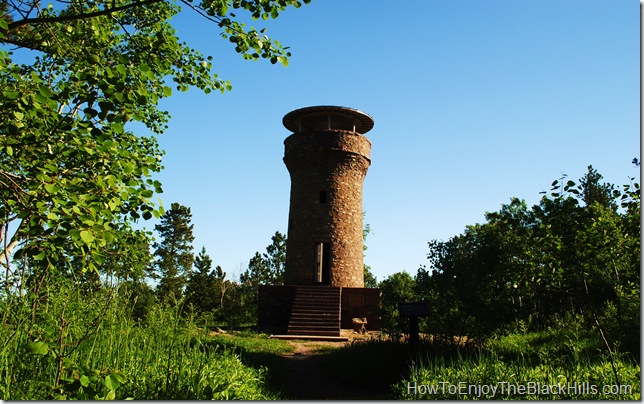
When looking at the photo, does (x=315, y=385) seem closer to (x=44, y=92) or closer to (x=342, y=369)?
(x=342, y=369)

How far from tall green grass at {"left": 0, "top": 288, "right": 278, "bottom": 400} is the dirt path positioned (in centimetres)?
129

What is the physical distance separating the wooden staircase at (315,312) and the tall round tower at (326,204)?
88 centimetres

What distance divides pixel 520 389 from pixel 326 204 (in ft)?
45.5

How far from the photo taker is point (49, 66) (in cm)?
1166

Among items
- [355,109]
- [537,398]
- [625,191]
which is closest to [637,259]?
[625,191]

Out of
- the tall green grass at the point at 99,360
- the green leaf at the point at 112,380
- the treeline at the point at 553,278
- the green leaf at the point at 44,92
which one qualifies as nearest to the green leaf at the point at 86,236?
the tall green grass at the point at 99,360

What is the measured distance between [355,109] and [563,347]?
42.0 feet

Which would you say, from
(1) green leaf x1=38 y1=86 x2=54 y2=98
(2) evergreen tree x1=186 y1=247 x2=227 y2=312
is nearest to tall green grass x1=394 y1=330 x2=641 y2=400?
(1) green leaf x1=38 y1=86 x2=54 y2=98

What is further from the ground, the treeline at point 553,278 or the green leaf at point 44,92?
the green leaf at point 44,92

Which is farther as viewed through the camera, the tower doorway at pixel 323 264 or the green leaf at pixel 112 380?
the tower doorway at pixel 323 264

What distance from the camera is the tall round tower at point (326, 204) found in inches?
747

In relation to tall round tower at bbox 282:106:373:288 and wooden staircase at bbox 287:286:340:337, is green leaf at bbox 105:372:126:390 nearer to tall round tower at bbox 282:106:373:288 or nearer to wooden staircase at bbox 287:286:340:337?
wooden staircase at bbox 287:286:340:337

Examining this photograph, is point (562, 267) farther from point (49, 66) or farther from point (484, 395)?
point (49, 66)

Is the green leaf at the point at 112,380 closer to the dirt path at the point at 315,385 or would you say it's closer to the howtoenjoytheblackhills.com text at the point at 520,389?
the howtoenjoytheblackhills.com text at the point at 520,389
